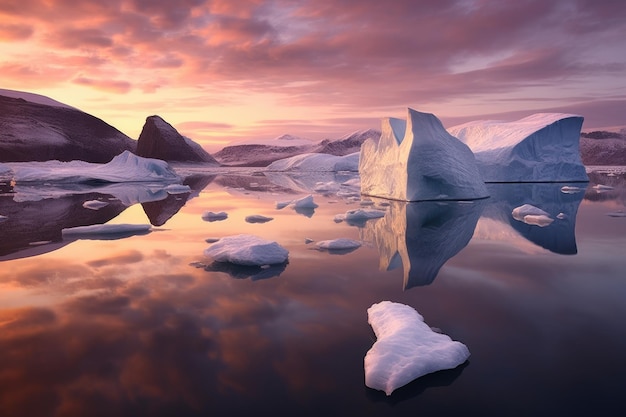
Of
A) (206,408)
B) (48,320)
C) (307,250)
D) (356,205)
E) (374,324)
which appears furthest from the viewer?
(356,205)

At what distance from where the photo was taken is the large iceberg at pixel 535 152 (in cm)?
2330

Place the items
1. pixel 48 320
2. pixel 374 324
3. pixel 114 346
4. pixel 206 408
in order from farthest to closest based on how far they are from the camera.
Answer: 1. pixel 48 320
2. pixel 374 324
3. pixel 114 346
4. pixel 206 408

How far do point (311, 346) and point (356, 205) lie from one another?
34.9 ft

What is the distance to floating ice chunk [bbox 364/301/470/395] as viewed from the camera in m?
2.57

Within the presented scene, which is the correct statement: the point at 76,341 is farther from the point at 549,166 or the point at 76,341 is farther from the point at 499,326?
the point at 549,166

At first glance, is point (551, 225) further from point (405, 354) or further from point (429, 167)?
point (405, 354)

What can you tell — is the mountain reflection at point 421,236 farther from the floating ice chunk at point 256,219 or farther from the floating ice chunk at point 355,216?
the floating ice chunk at point 256,219

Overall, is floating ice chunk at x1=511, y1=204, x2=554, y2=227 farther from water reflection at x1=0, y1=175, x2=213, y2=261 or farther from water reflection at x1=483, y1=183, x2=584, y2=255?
water reflection at x1=0, y1=175, x2=213, y2=261

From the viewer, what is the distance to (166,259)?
5.91 meters

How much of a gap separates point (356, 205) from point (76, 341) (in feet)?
35.9

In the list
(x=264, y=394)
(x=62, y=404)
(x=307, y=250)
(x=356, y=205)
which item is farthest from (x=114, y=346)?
(x=356, y=205)

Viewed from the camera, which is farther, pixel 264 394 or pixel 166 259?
pixel 166 259

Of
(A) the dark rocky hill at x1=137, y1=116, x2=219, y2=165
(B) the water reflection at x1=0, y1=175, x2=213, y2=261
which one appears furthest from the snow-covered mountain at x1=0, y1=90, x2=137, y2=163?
(B) the water reflection at x1=0, y1=175, x2=213, y2=261

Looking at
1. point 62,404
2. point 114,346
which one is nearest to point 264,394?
point 62,404
